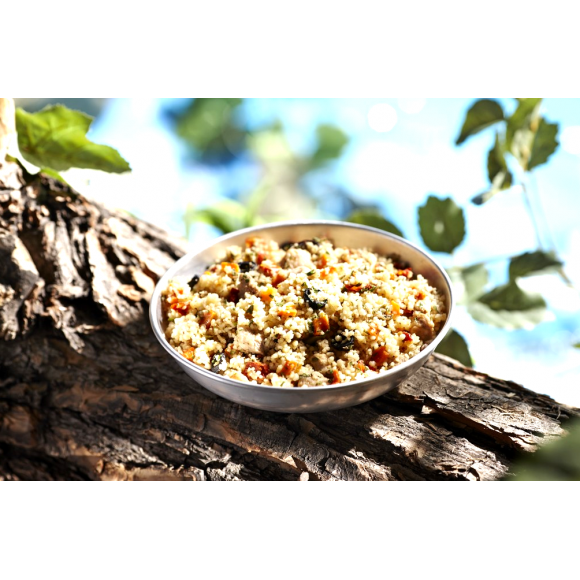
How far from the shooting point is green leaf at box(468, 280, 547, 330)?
5.73 feet

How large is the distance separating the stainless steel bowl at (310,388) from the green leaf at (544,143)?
56 centimetres

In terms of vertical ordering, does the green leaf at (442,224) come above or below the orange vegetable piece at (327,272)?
above

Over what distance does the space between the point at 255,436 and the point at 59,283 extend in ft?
2.30

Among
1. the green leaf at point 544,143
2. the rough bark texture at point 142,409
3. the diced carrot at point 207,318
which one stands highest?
the green leaf at point 544,143

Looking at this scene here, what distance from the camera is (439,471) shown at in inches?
52.2

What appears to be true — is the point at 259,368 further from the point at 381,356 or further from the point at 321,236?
the point at 321,236

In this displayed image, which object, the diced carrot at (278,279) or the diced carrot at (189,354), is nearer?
the diced carrot at (189,354)

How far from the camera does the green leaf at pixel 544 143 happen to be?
1831 mm

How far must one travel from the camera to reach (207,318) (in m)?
1.46

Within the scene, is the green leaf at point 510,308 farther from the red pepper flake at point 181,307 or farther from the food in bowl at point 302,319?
the red pepper flake at point 181,307

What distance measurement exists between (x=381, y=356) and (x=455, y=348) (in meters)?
0.44

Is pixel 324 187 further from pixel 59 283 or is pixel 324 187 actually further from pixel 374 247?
pixel 59 283

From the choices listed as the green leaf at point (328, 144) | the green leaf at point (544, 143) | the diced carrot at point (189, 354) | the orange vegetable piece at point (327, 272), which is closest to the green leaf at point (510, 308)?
the green leaf at point (544, 143)

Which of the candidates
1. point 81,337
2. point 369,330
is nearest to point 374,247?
point 369,330
